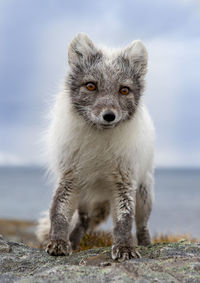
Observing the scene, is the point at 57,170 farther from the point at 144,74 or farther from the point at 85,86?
the point at 144,74

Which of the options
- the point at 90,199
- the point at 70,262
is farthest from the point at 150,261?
the point at 90,199

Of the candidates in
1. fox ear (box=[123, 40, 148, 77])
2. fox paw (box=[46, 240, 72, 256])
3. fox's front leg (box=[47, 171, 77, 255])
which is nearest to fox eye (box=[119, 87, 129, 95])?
fox ear (box=[123, 40, 148, 77])

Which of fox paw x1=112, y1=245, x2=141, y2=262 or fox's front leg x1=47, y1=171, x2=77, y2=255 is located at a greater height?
fox's front leg x1=47, y1=171, x2=77, y2=255

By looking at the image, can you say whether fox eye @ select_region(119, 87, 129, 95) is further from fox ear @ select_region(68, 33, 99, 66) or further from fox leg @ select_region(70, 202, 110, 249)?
fox leg @ select_region(70, 202, 110, 249)

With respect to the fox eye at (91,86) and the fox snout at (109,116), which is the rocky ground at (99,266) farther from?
the fox eye at (91,86)

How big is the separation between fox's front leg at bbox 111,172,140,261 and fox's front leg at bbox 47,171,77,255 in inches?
21.0

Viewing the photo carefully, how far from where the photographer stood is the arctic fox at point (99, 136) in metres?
4.75

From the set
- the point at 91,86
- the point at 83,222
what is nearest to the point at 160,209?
the point at 83,222

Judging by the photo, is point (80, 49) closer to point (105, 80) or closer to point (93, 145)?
point (105, 80)

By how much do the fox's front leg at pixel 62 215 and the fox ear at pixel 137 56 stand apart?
1544mm

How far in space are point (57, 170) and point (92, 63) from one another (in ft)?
4.85

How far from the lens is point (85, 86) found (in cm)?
486

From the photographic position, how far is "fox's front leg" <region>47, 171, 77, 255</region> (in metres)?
4.72

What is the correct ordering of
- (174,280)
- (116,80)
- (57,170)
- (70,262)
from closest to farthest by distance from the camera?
(174,280)
(70,262)
(116,80)
(57,170)
